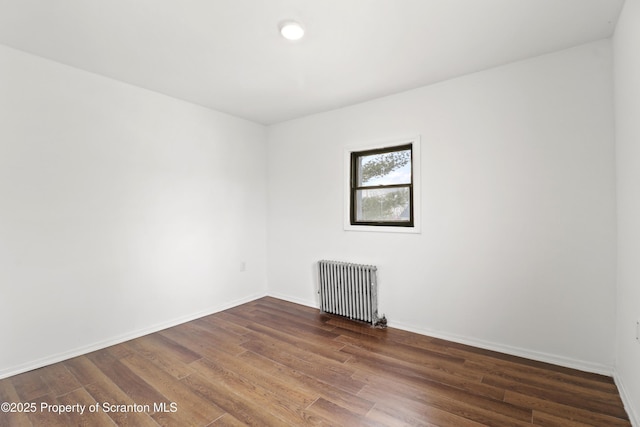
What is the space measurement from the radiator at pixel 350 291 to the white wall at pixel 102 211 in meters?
1.29

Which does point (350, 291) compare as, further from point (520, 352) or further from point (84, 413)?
point (84, 413)

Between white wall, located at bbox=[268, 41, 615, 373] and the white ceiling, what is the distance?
28 cm

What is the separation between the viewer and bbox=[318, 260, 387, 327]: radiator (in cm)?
340

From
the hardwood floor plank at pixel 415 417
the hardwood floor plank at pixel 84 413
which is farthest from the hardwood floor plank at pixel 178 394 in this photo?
the hardwood floor plank at pixel 415 417

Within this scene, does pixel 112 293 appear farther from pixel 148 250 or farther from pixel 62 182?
pixel 62 182

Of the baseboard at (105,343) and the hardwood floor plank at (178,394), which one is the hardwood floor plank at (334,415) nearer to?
the hardwood floor plank at (178,394)

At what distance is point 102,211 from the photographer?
9.48 feet

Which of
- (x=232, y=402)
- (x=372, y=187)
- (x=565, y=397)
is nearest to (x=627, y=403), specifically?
(x=565, y=397)

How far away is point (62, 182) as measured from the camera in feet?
8.67

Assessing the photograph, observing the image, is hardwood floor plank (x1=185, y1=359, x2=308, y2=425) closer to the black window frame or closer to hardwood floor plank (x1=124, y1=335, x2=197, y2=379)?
hardwood floor plank (x1=124, y1=335, x2=197, y2=379)

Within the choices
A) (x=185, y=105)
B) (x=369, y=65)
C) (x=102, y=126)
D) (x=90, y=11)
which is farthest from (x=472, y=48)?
(x=102, y=126)

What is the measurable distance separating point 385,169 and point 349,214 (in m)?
0.70

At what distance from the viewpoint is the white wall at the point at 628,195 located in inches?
69.1

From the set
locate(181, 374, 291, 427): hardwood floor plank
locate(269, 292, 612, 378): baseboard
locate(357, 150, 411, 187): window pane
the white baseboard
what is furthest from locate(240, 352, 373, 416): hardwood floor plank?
locate(357, 150, 411, 187): window pane
